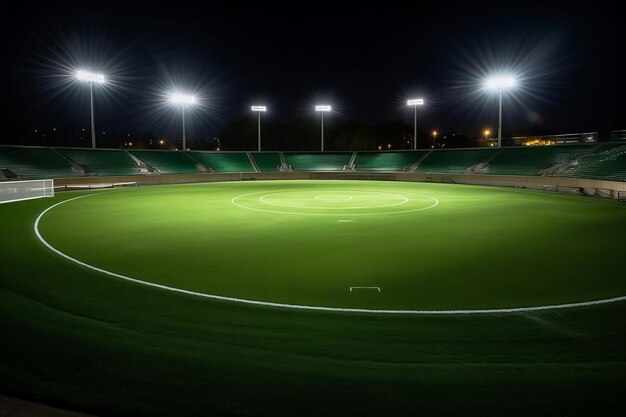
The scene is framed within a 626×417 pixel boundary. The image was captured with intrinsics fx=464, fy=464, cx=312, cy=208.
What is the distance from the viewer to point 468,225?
63.1 ft

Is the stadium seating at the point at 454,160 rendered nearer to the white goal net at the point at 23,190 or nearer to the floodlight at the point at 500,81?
the floodlight at the point at 500,81

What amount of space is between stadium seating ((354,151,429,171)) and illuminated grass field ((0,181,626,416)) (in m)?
42.0

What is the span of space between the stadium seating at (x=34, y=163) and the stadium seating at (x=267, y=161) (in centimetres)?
2356

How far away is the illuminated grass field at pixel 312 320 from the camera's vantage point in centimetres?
529

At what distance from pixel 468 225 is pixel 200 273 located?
12.0 meters

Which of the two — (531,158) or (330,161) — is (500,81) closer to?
(531,158)

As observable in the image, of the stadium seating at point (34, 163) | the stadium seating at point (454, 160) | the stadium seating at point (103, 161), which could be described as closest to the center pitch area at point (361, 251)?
the stadium seating at point (34, 163)

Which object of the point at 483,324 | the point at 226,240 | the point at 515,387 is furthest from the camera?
the point at 226,240

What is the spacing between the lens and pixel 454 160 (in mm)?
55531

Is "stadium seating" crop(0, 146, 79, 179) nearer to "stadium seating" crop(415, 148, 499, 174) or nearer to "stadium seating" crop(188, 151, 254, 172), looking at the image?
"stadium seating" crop(188, 151, 254, 172)

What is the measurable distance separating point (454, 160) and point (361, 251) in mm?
44761

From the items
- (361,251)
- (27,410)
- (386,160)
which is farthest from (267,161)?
(27,410)

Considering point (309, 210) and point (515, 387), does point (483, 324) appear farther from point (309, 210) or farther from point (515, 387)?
point (309, 210)

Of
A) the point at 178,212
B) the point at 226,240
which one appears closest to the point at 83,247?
the point at 226,240
